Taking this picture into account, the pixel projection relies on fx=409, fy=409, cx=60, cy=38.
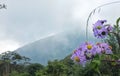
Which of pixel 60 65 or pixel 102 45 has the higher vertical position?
pixel 60 65

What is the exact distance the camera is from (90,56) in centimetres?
223

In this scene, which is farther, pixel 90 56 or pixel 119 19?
pixel 119 19

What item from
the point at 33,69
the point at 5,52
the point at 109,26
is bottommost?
the point at 109,26

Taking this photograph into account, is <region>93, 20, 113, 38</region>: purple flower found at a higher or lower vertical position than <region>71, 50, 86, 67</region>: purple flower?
higher

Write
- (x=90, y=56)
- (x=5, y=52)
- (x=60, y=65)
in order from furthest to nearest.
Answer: (x=5, y=52)
(x=60, y=65)
(x=90, y=56)

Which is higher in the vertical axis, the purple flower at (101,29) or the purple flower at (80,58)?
the purple flower at (101,29)

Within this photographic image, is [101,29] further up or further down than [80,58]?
further up

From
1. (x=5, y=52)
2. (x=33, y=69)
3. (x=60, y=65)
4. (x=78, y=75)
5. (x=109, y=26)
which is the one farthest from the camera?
(x=5, y=52)

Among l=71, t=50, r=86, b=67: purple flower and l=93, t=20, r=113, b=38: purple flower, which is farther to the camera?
l=93, t=20, r=113, b=38: purple flower

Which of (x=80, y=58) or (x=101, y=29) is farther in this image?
(x=101, y=29)

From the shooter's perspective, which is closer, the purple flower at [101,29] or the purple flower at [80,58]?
the purple flower at [80,58]

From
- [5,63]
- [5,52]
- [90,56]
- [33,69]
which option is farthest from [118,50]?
[5,52]

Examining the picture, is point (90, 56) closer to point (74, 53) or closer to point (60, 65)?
point (74, 53)

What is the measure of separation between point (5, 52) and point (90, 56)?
152ft
